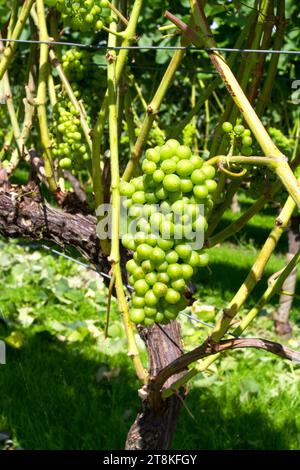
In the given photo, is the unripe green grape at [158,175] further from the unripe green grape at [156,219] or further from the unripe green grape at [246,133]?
the unripe green grape at [246,133]

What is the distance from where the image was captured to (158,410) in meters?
1.44

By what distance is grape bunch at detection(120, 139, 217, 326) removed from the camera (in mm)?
940

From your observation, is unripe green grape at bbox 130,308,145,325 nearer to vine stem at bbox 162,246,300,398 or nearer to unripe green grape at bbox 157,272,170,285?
unripe green grape at bbox 157,272,170,285

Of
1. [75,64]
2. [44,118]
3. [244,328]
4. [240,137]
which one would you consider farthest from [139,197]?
[75,64]

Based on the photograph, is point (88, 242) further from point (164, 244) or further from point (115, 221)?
point (164, 244)

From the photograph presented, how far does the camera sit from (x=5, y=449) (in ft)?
7.60

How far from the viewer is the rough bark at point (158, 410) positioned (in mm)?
1463

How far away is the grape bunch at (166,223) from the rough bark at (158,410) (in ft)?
1.67

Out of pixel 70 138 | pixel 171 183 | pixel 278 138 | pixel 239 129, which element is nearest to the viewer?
pixel 171 183

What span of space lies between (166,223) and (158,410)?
648mm

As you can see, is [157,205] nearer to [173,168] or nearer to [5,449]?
[173,168]

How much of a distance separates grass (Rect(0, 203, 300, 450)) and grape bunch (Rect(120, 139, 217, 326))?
4.91ft

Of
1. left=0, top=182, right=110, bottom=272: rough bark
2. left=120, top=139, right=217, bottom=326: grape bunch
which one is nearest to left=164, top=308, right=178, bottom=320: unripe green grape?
left=120, top=139, right=217, bottom=326: grape bunch

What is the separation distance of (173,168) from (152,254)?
13cm
